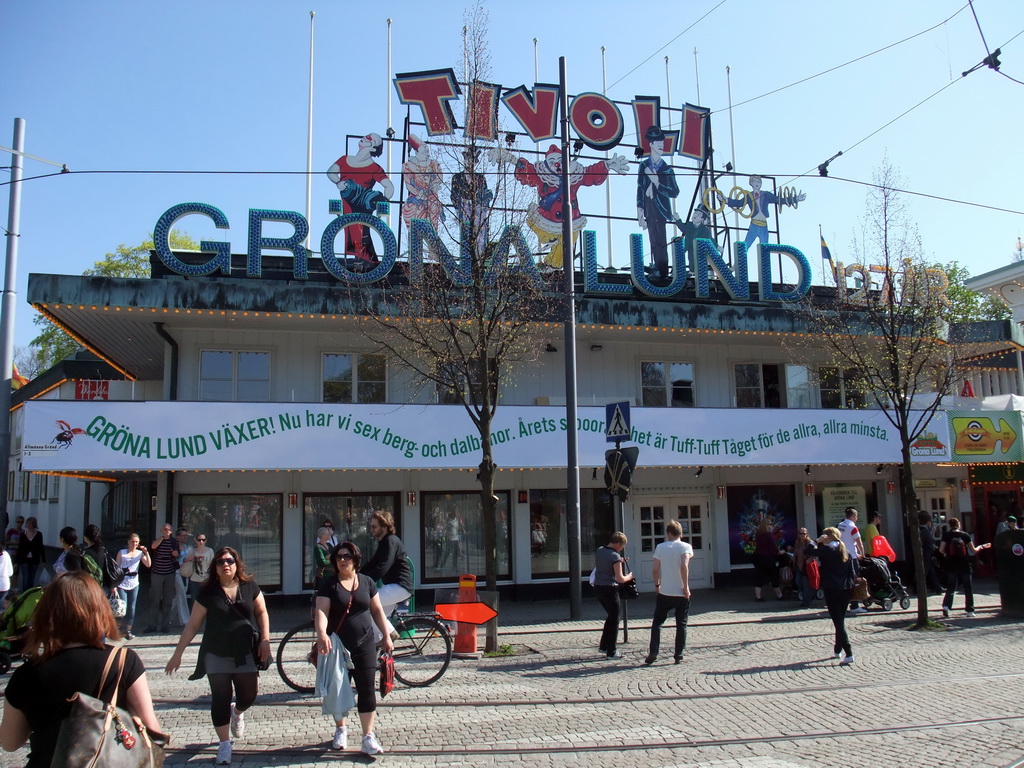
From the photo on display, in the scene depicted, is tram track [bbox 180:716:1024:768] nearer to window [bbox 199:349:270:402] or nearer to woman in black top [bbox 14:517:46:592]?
window [bbox 199:349:270:402]

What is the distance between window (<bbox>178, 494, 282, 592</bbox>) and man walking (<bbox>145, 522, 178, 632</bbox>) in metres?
2.30

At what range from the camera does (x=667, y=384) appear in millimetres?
19312

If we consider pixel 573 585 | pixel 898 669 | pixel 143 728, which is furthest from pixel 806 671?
pixel 143 728

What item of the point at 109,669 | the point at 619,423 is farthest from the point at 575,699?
the point at 109,669

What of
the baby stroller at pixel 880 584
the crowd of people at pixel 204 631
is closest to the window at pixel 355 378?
the crowd of people at pixel 204 631

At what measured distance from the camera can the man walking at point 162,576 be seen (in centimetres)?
1366

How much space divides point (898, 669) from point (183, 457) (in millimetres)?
11291

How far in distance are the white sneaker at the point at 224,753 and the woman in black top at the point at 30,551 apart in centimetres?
1211

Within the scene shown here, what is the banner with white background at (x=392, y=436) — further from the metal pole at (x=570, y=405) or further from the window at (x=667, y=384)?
the metal pole at (x=570, y=405)

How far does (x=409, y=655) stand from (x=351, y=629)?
403cm

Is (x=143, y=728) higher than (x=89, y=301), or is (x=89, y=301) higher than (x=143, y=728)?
(x=89, y=301)

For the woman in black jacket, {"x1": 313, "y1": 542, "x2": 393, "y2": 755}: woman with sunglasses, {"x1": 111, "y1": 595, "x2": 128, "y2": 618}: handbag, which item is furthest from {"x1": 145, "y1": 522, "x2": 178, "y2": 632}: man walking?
the woman in black jacket

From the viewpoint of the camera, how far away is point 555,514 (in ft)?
59.4

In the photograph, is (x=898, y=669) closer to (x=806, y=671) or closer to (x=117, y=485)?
(x=806, y=671)
